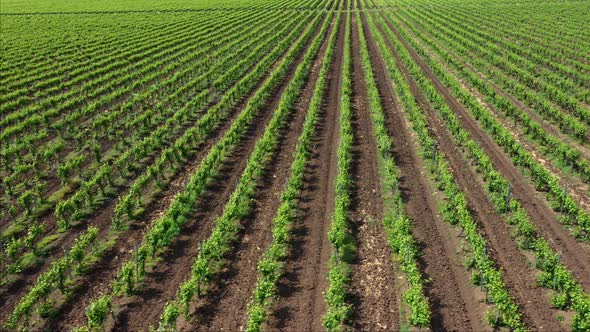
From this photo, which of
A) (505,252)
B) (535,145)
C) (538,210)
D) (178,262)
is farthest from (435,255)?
(535,145)

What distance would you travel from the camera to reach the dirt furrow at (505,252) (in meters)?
13.7

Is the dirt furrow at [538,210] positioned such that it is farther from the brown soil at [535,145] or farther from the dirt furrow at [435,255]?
the dirt furrow at [435,255]

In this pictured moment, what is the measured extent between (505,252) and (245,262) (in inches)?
362

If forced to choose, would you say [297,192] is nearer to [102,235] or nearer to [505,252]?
[102,235]

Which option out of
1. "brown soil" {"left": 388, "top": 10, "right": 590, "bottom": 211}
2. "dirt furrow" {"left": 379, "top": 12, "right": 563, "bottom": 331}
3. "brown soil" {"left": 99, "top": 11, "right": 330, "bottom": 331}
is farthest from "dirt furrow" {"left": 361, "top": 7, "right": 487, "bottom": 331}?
"brown soil" {"left": 99, "top": 11, "right": 330, "bottom": 331}

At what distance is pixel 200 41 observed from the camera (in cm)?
5484

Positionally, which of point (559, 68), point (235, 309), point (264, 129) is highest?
point (559, 68)

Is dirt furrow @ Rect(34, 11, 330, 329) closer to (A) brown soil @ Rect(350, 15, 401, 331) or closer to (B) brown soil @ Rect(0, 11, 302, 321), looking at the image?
(B) brown soil @ Rect(0, 11, 302, 321)

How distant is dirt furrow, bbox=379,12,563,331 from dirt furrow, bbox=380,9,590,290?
4.62 feet

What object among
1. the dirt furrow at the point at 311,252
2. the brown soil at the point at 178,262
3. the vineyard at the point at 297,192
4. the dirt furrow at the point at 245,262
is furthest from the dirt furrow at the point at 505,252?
the brown soil at the point at 178,262

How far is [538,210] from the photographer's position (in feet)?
62.8

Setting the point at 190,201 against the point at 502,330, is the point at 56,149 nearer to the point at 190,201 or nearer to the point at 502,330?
the point at 190,201

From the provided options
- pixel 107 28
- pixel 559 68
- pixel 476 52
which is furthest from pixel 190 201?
pixel 107 28

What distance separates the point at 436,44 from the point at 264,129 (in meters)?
28.8
